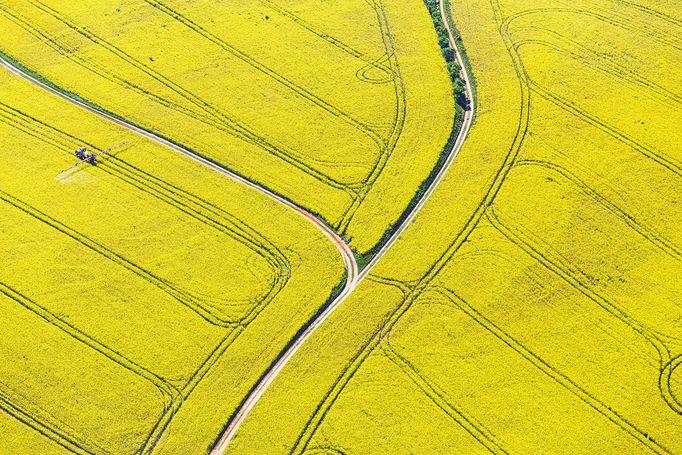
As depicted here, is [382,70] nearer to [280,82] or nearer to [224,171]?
[280,82]

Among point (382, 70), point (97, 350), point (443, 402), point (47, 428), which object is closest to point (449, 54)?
point (382, 70)

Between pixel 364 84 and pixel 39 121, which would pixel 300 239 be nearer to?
pixel 364 84

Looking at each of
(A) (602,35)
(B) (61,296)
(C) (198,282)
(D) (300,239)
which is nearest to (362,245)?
(D) (300,239)

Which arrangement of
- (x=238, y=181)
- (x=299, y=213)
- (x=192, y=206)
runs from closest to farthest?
1. (x=299, y=213)
2. (x=192, y=206)
3. (x=238, y=181)

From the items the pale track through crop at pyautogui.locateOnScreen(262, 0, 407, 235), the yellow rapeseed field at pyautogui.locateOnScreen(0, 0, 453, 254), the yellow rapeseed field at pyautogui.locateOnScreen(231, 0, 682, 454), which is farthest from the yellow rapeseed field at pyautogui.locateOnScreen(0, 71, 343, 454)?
the pale track through crop at pyautogui.locateOnScreen(262, 0, 407, 235)

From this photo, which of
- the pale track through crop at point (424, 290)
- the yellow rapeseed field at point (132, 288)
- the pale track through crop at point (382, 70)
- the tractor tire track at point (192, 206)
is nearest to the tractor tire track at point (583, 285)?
the pale track through crop at point (424, 290)

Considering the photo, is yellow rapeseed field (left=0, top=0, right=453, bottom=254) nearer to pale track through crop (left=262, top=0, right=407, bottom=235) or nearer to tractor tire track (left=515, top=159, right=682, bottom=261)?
pale track through crop (left=262, top=0, right=407, bottom=235)
